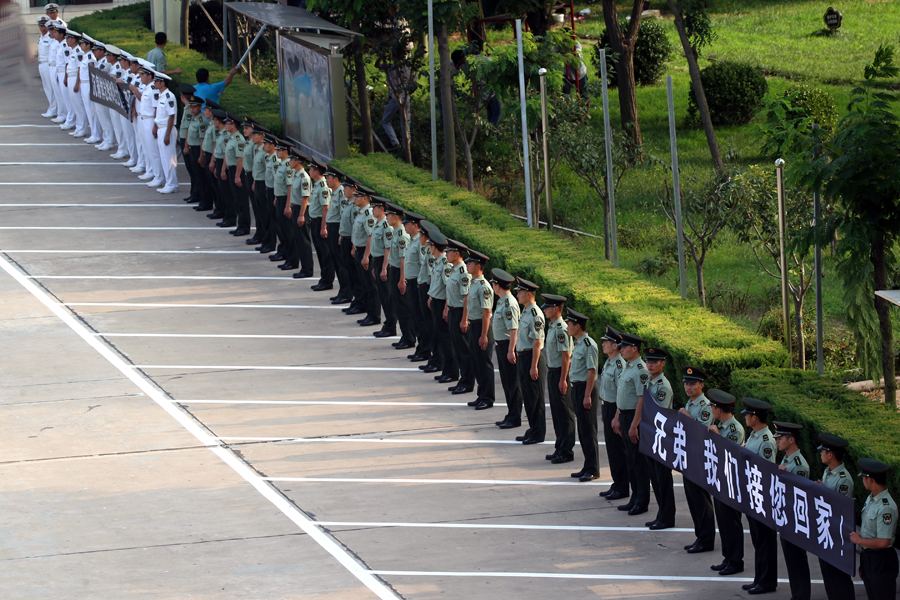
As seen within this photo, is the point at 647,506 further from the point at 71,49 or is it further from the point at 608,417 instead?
the point at 71,49

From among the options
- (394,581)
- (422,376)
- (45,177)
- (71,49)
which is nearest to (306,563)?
(394,581)

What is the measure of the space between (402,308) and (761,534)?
20.4 ft

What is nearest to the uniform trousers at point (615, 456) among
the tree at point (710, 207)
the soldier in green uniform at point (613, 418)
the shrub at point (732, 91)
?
the soldier in green uniform at point (613, 418)

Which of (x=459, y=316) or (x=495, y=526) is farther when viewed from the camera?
(x=459, y=316)

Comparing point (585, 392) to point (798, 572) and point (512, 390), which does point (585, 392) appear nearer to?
point (512, 390)

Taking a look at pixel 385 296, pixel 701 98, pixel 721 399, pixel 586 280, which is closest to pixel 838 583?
pixel 721 399

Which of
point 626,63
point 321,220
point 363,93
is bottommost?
point 321,220

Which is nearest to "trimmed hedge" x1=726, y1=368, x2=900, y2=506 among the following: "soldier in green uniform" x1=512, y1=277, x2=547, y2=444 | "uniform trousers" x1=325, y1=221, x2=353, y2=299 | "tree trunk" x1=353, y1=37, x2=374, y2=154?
"soldier in green uniform" x1=512, y1=277, x2=547, y2=444

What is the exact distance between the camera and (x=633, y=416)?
10.0 m

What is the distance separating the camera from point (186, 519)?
9680 mm

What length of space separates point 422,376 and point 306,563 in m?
4.45

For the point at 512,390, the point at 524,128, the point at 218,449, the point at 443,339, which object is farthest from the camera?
the point at 524,128

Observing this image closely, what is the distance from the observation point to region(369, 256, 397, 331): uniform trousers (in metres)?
14.2

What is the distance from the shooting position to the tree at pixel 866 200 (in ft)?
33.7
